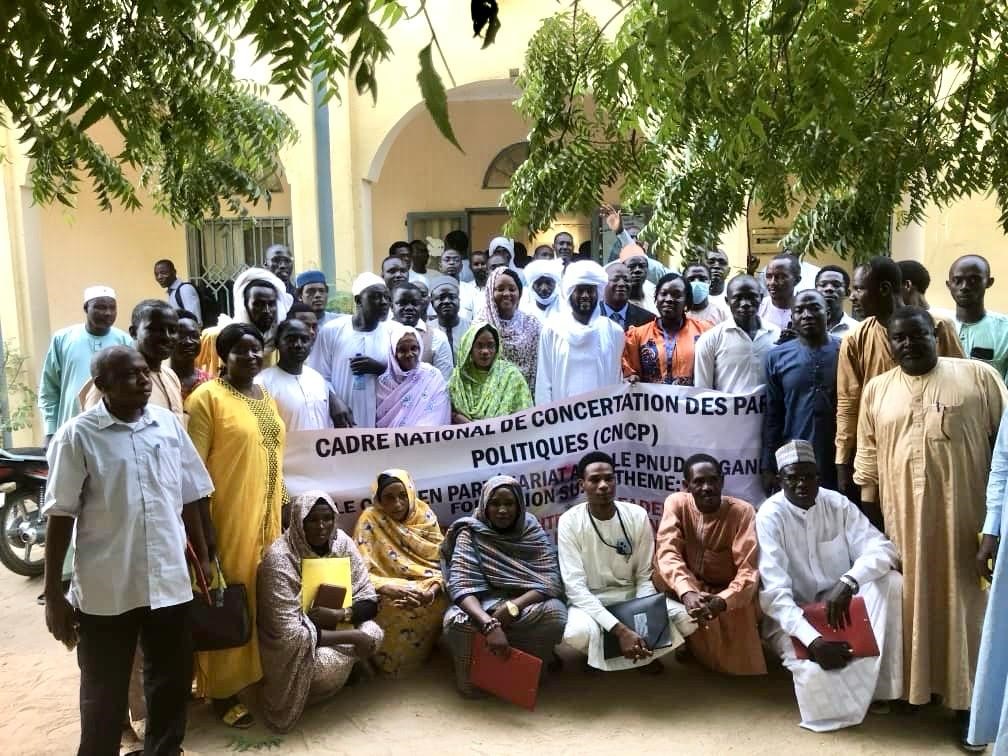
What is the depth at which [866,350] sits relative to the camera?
4.18 meters

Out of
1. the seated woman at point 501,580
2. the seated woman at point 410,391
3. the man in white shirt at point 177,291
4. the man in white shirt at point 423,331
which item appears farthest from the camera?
the man in white shirt at point 177,291

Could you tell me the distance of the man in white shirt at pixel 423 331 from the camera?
18.4ft

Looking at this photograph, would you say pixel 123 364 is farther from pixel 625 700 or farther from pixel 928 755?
pixel 928 755

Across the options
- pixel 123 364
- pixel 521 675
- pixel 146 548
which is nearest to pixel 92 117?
Result: pixel 123 364

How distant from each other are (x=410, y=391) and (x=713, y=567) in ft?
6.51

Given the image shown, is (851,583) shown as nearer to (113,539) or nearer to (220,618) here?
(220,618)

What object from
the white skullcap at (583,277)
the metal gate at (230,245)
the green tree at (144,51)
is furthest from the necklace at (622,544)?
the metal gate at (230,245)

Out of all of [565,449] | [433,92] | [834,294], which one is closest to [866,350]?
[834,294]

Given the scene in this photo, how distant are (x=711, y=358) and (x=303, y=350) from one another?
2.34 meters

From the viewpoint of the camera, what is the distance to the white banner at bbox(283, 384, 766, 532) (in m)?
4.77

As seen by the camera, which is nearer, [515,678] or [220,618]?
[220,618]

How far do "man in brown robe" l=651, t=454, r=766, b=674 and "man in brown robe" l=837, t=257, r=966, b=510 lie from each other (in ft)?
1.98

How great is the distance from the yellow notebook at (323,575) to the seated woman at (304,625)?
4 centimetres

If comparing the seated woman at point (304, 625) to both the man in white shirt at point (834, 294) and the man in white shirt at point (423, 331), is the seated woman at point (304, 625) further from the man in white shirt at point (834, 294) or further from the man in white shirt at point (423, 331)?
the man in white shirt at point (834, 294)
